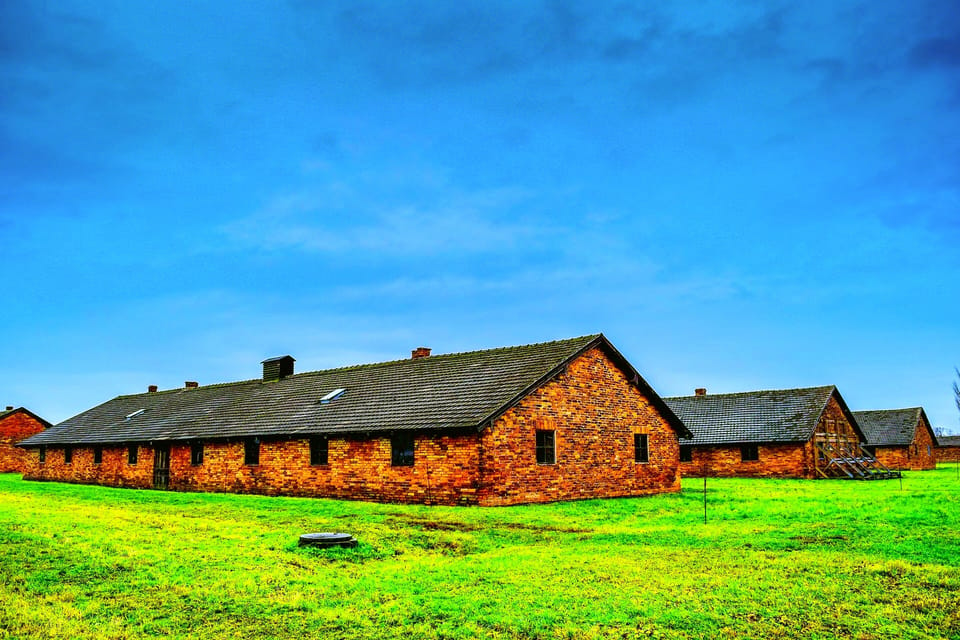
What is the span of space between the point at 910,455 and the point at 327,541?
58.7 meters

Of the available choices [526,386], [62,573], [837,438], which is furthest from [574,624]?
[837,438]

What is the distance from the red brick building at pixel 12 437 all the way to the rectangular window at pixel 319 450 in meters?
41.6

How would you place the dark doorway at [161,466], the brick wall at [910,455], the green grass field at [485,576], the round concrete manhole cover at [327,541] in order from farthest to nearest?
the brick wall at [910,455] → the dark doorway at [161,466] → the round concrete manhole cover at [327,541] → the green grass field at [485,576]

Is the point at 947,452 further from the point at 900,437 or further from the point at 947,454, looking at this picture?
the point at 900,437

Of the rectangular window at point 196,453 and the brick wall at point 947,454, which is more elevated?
the rectangular window at point 196,453

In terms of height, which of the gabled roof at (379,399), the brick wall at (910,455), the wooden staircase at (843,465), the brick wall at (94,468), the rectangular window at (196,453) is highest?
the gabled roof at (379,399)

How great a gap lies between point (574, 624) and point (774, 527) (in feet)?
32.1

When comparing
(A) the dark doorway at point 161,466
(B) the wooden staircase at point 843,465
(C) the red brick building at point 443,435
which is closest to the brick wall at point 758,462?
(B) the wooden staircase at point 843,465

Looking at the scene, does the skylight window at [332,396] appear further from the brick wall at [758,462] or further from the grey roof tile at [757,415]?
the grey roof tile at [757,415]

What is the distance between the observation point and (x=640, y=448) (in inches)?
1065

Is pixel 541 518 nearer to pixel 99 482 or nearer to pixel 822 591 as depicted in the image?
pixel 822 591

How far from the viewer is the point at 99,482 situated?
37.0 metres

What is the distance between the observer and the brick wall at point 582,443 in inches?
851

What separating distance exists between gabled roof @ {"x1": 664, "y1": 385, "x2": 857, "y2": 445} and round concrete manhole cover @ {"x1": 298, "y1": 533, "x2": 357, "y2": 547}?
33.2 m
